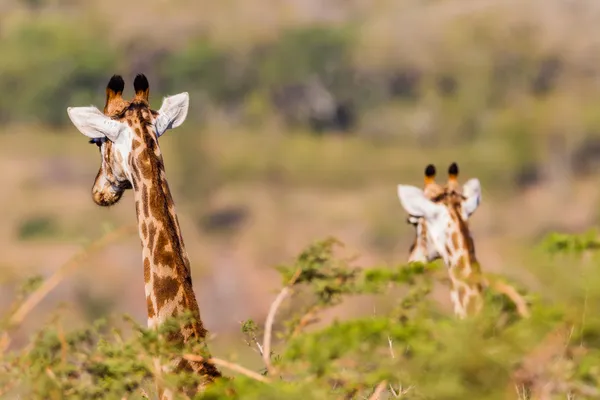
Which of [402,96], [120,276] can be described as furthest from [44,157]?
[402,96]

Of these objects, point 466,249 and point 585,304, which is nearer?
point 585,304

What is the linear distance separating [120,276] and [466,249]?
52442mm

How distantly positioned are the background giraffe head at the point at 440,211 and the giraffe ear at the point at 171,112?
183 cm

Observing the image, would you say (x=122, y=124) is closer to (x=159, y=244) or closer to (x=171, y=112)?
(x=171, y=112)

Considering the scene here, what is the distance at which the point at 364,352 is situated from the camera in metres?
→ 4.81

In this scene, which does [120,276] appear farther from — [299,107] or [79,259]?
[79,259]

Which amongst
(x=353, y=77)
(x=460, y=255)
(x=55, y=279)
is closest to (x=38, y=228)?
(x=353, y=77)

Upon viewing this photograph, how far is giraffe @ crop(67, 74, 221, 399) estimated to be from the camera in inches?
269

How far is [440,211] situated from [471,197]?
24 cm

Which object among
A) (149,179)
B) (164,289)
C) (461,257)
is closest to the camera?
(164,289)

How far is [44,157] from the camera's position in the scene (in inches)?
2980

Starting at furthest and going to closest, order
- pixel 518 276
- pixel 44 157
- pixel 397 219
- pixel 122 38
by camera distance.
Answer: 1. pixel 122 38
2. pixel 44 157
3. pixel 397 219
4. pixel 518 276

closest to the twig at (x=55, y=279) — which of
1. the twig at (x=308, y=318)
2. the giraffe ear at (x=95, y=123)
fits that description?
the twig at (x=308, y=318)

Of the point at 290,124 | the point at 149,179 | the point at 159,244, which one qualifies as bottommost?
the point at 159,244
